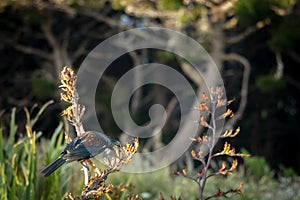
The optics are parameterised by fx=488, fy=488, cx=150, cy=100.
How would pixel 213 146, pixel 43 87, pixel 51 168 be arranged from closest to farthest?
pixel 51 168
pixel 213 146
pixel 43 87

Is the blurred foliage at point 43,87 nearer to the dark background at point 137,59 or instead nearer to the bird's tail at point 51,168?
the dark background at point 137,59

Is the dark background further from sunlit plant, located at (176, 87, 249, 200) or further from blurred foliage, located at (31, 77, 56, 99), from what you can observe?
sunlit plant, located at (176, 87, 249, 200)

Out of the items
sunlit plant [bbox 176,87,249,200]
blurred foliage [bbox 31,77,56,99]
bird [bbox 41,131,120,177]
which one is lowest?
sunlit plant [bbox 176,87,249,200]

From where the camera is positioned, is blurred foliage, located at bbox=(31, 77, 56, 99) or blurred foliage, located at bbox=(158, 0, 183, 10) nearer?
blurred foliage, located at bbox=(158, 0, 183, 10)

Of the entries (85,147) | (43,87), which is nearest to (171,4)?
(43,87)

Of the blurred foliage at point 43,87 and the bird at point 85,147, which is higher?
the blurred foliage at point 43,87

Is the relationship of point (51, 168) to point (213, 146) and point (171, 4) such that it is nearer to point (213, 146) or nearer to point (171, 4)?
point (213, 146)

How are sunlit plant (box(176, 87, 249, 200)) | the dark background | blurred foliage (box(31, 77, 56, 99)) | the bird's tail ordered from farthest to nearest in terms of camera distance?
the dark background, blurred foliage (box(31, 77, 56, 99)), sunlit plant (box(176, 87, 249, 200)), the bird's tail

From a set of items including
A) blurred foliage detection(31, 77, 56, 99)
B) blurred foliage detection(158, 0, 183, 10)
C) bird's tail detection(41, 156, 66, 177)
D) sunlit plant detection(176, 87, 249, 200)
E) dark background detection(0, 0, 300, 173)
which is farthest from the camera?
dark background detection(0, 0, 300, 173)

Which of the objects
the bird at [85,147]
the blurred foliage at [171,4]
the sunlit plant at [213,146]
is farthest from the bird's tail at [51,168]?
the blurred foliage at [171,4]

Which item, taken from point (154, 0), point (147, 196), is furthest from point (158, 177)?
point (154, 0)

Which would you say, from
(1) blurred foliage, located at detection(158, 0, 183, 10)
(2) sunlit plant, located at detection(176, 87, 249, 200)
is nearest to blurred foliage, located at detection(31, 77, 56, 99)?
(1) blurred foliage, located at detection(158, 0, 183, 10)

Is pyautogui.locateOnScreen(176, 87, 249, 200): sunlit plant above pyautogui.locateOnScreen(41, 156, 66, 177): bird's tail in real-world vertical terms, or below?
below

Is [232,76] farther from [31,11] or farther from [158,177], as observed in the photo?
[158,177]
